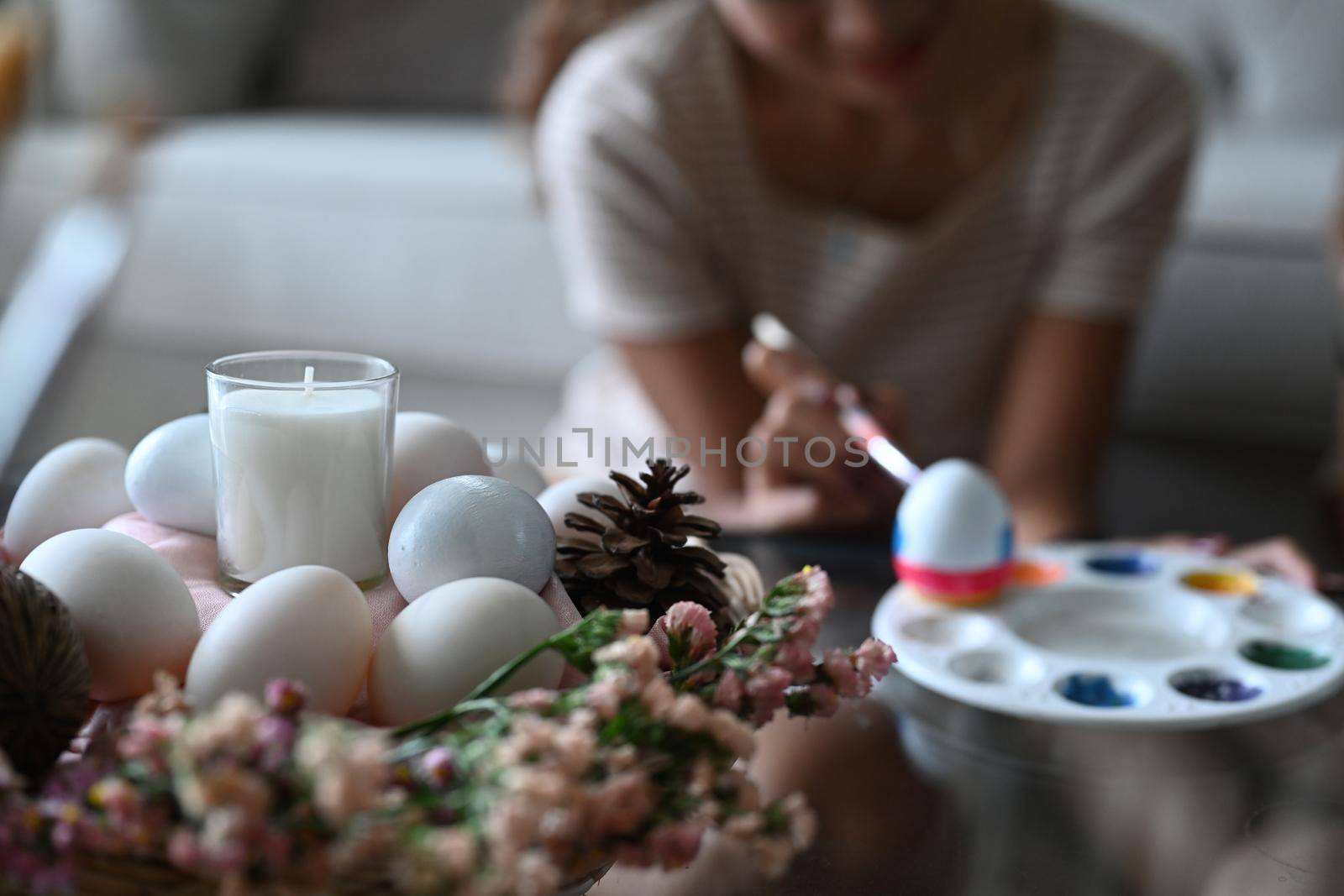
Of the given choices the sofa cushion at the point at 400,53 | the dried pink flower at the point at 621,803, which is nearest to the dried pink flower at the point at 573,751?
the dried pink flower at the point at 621,803

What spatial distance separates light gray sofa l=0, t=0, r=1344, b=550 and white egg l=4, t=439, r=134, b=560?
116 centimetres

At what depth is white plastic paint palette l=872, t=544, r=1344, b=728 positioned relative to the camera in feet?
1.88

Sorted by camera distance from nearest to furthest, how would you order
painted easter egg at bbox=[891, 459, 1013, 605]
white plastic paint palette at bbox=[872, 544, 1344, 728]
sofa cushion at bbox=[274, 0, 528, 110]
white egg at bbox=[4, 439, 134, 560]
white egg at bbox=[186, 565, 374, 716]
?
white egg at bbox=[186, 565, 374, 716] → white egg at bbox=[4, 439, 134, 560] → white plastic paint palette at bbox=[872, 544, 1344, 728] → painted easter egg at bbox=[891, 459, 1013, 605] → sofa cushion at bbox=[274, 0, 528, 110]

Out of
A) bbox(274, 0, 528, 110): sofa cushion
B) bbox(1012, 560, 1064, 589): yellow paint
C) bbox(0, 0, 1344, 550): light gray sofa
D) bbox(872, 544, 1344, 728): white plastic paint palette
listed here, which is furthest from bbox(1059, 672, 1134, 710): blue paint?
bbox(274, 0, 528, 110): sofa cushion

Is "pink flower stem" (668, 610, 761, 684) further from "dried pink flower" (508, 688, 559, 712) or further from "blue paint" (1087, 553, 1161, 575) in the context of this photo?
"blue paint" (1087, 553, 1161, 575)

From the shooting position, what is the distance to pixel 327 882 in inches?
10.9

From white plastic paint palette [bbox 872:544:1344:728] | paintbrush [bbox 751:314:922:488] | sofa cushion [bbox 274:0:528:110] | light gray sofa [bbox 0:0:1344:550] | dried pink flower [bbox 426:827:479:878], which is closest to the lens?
dried pink flower [bbox 426:827:479:878]

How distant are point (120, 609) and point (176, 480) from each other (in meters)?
0.10

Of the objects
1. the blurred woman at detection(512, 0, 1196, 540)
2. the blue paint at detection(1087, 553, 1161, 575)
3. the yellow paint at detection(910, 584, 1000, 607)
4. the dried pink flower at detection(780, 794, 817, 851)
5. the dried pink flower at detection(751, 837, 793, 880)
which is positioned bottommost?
the yellow paint at detection(910, 584, 1000, 607)

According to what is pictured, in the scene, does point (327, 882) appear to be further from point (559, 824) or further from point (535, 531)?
point (535, 531)

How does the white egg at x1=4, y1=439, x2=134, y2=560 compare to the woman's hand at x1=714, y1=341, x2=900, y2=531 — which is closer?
the white egg at x1=4, y1=439, x2=134, y2=560

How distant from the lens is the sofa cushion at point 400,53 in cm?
268

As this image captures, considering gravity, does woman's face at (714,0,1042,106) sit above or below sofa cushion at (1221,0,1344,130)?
below

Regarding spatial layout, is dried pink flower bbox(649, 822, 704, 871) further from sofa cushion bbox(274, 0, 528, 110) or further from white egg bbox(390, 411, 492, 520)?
sofa cushion bbox(274, 0, 528, 110)
